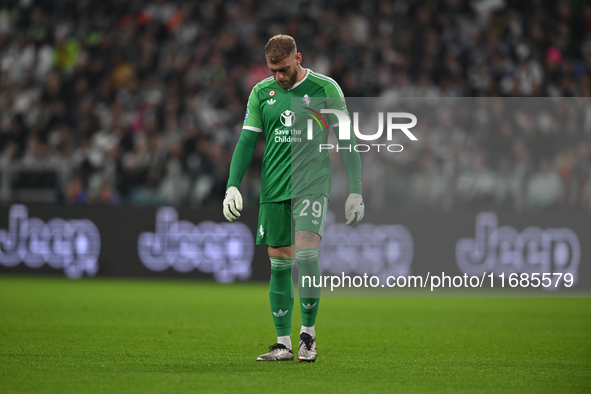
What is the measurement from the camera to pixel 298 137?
628 centimetres

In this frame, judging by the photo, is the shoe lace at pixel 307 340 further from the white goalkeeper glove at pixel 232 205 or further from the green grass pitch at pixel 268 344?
the white goalkeeper glove at pixel 232 205

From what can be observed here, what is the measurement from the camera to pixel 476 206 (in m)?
10.9

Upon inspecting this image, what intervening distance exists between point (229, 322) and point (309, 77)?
358cm

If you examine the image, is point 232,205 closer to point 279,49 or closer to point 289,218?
point 289,218

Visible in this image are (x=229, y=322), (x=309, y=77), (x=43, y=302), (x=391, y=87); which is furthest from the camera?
(x=391, y=87)

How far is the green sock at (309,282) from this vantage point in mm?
6098

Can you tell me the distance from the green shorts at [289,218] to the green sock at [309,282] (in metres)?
0.16

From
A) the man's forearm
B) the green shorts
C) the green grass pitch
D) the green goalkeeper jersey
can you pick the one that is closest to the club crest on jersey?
the green goalkeeper jersey

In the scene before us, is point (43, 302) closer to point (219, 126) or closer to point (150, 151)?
point (150, 151)

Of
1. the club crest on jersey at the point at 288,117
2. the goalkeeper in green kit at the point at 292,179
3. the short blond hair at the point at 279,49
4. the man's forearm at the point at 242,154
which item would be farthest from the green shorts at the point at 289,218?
the short blond hair at the point at 279,49

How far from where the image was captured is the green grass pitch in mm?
5086

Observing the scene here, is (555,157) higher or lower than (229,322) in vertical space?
higher

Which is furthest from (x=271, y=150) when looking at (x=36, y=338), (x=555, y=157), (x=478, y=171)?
(x=555, y=157)

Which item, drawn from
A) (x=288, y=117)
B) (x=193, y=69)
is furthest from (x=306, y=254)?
(x=193, y=69)
